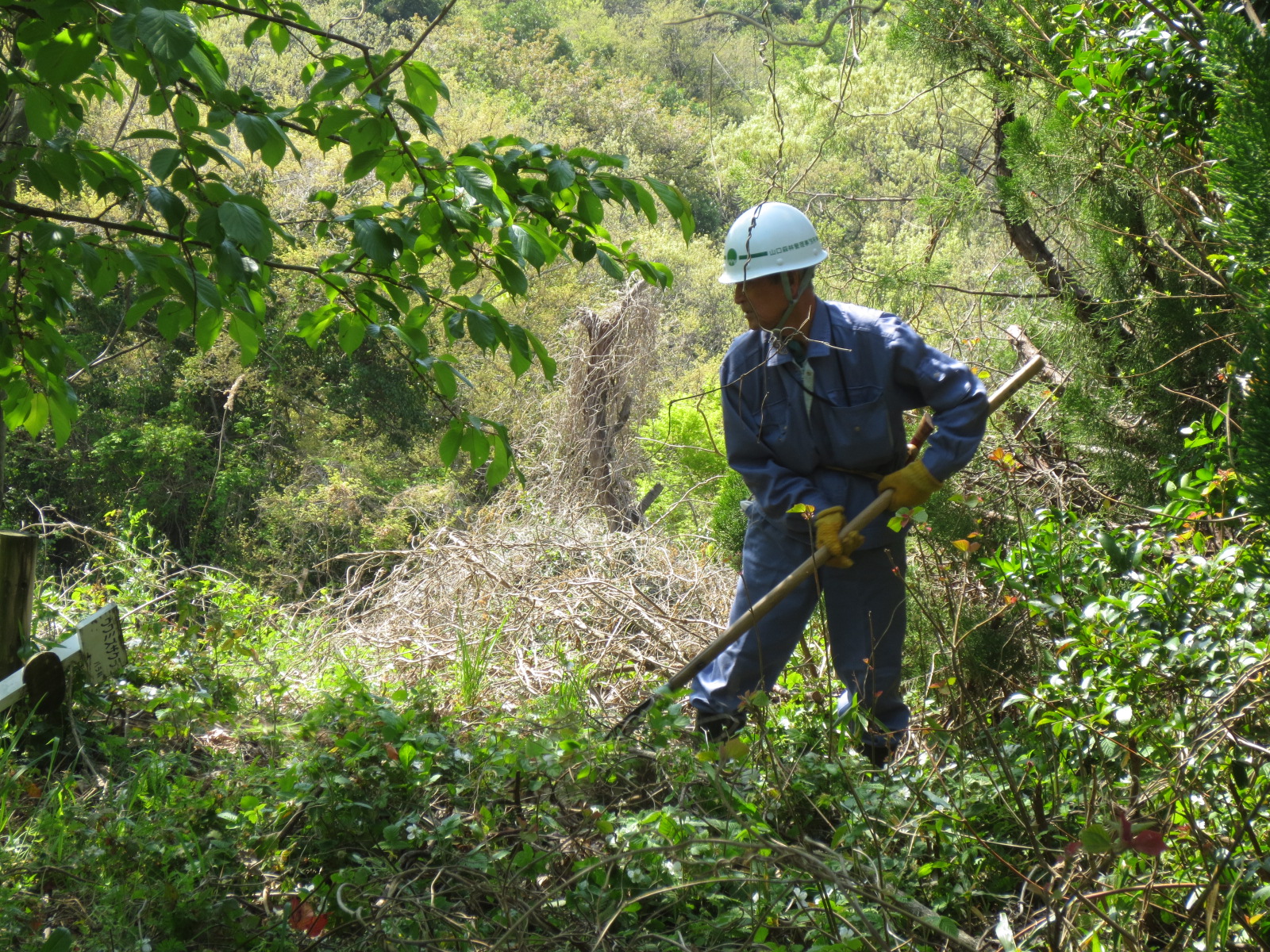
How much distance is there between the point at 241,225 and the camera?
60.6 inches

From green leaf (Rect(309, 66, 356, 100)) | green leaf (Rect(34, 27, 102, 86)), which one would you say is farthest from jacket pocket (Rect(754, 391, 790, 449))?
green leaf (Rect(34, 27, 102, 86))

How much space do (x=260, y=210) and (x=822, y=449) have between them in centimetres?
204

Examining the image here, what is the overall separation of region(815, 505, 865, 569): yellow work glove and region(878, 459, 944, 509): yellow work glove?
15cm

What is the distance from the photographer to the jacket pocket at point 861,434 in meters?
3.15

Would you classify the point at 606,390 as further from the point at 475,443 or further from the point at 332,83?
the point at 332,83

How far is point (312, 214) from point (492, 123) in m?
7.08

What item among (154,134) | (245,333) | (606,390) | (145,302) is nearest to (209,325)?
(245,333)

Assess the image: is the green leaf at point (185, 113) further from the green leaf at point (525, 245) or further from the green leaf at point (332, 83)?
the green leaf at point (525, 245)

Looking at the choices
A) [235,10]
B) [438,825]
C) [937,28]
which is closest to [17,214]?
[235,10]

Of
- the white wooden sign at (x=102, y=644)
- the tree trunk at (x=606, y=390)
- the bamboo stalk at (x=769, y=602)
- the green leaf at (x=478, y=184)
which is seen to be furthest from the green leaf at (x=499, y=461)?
the tree trunk at (x=606, y=390)

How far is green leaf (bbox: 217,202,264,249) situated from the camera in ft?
4.98

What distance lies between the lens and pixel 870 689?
126 inches

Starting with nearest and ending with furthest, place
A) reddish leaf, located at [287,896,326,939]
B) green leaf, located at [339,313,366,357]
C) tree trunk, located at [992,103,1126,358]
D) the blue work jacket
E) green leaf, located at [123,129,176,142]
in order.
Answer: green leaf, located at [123,129,176,142] → reddish leaf, located at [287,896,326,939] → green leaf, located at [339,313,366,357] → the blue work jacket → tree trunk, located at [992,103,1126,358]

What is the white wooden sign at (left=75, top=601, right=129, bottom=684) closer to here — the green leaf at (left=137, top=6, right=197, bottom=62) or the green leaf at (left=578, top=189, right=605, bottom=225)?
the green leaf at (left=578, top=189, right=605, bottom=225)
